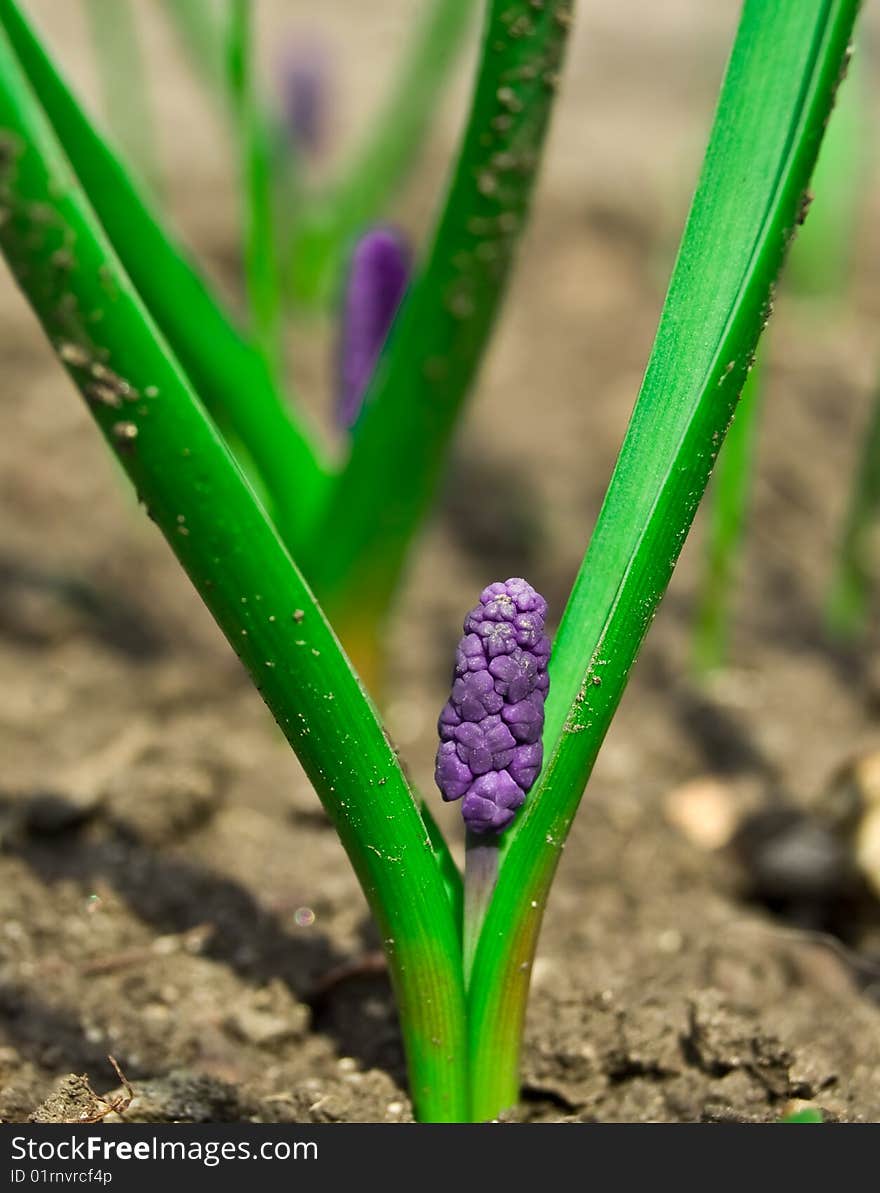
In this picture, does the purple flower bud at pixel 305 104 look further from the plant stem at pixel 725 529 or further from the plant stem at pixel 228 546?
the plant stem at pixel 228 546

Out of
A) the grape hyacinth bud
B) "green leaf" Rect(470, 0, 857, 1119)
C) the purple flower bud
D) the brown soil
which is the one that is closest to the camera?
"green leaf" Rect(470, 0, 857, 1119)

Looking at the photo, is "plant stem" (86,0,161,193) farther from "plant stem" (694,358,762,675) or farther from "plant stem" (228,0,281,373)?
"plant stem" (694,358,762,675)

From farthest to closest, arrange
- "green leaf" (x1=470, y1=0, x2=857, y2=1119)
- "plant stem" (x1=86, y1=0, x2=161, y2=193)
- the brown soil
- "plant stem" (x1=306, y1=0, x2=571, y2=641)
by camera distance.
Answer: "plant stem" (x1=86, y1=0, x2=161, y2=193)
"plant stem" (x1=306, y1=0, x2=571, y2=641)
the brown soil
"green leaf" (x1=470, y1=0, x2=857, y2=1119)

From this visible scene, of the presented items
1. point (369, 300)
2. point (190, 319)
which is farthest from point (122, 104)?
point (190, 319)

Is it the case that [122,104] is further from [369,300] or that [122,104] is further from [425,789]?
[425,789]

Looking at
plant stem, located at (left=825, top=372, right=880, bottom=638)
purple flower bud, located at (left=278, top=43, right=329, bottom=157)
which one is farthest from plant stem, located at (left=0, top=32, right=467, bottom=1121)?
purple flower bud, located at (left=278, top=43, right=329, bottom=157)

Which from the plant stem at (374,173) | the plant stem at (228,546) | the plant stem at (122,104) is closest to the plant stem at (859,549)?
the plant stem at (228,546)
